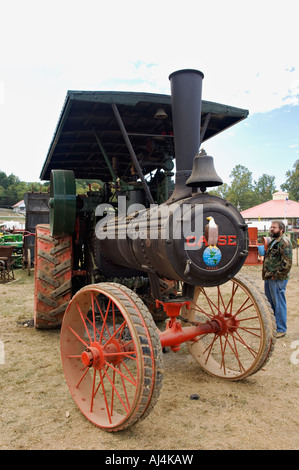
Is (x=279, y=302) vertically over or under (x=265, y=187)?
under

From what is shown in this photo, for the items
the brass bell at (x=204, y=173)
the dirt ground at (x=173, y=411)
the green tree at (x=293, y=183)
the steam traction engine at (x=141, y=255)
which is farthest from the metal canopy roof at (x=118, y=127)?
the green tree at (x=293, y=183)

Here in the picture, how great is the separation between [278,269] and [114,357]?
9.14ft

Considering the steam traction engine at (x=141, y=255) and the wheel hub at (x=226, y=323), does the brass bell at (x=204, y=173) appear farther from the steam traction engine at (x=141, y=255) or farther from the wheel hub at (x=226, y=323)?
the wheel hub at (x=226, y=323)

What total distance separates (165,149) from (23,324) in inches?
115

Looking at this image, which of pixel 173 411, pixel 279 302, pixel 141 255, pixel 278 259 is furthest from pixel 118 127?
pixel 173 411

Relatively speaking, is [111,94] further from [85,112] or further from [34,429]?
[34,429]

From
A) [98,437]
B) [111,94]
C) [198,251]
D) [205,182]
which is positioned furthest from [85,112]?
[98,437]

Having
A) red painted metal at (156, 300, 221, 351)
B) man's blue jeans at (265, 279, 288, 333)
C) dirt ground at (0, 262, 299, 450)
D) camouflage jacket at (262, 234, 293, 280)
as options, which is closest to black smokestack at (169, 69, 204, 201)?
red painted metal at (156, 300, 221, 351)

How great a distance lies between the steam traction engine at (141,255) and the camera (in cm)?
228

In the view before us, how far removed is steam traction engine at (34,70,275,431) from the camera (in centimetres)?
228

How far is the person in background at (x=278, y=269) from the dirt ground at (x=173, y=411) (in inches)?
22.0

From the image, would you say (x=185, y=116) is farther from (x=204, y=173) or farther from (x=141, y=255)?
(x=141, y=255)

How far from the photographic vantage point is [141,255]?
9.11ft

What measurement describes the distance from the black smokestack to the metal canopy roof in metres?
1.03
